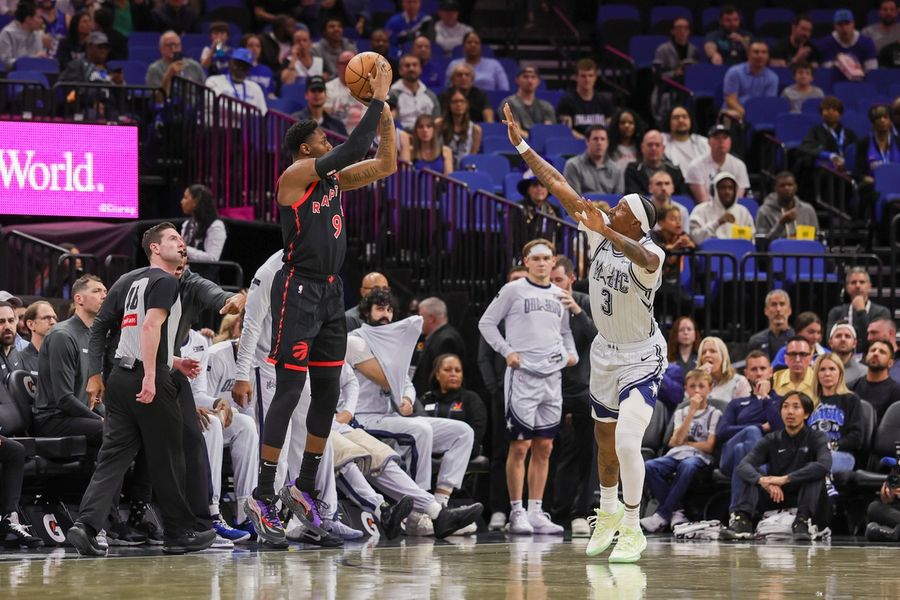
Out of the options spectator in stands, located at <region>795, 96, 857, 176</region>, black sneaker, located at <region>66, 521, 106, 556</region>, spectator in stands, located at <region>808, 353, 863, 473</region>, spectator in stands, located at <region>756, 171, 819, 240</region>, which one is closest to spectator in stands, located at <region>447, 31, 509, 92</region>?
spectator in stands, located at <region>795, 96, 857, 176</region>

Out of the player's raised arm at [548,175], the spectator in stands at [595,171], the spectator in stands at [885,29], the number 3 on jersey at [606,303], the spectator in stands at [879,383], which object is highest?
the spectator in stands at [885,29]

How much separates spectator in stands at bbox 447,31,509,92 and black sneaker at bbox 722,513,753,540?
847 cm

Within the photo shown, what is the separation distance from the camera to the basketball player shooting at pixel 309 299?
8938 millimetres

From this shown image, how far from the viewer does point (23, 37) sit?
18.1 meters

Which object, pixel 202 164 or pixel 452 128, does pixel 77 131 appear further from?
pixel 452 128

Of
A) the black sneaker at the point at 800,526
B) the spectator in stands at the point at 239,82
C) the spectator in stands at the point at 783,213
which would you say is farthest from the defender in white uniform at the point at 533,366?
the spectator in stands at the point at 239,82

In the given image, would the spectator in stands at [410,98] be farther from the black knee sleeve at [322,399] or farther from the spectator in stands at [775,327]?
the black knee sleeve at [322,399]

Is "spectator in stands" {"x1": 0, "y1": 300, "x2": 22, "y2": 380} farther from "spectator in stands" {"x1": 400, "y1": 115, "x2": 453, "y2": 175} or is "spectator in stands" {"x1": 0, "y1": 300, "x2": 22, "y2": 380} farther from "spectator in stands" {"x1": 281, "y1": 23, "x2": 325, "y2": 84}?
"spectator in stands" {"x1": 281, "y1": 23, "x2": 325, "y2": 84}

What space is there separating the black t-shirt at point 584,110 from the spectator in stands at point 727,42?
92.1 inches

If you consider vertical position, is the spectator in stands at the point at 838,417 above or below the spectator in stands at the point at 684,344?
below

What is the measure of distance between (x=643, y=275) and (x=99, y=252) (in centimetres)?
707

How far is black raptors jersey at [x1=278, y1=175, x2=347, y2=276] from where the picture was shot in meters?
9.02

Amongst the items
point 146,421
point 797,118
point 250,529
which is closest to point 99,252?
point 250,529

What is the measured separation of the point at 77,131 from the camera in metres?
14.9
